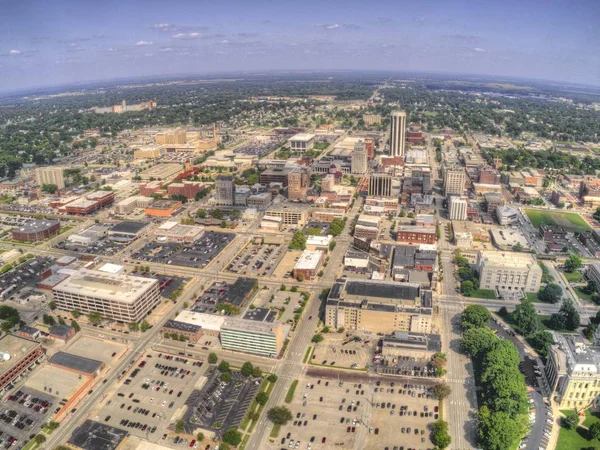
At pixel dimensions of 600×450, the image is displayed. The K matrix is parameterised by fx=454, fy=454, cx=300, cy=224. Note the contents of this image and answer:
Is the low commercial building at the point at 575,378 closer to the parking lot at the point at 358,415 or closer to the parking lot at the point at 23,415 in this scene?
the parking lot at the point at 358,415

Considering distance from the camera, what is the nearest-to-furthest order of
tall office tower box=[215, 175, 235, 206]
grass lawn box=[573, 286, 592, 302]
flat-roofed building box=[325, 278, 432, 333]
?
flat-roofed building box=[325, 278, 432, 333] → grass lawn box=[573, 286, 592, 302] → tall office tower box=[215, 175, 235, 206]

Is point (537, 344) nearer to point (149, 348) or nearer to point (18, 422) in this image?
point (149, 348)

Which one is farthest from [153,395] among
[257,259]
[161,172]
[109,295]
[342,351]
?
[161,172]

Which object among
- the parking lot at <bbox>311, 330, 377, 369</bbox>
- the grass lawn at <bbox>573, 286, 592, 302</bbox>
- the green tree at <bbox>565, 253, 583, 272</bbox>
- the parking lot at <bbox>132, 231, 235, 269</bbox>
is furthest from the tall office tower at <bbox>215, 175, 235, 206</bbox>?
the grass lawn at <bbox>573, 286, 592, 302</bbox>

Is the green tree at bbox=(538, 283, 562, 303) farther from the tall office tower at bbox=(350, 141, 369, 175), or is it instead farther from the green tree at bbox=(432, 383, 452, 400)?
the tall office tower at bbox=(350, 141, 369, 175)

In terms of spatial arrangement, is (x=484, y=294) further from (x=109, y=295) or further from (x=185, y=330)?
(x=109, y=295)
